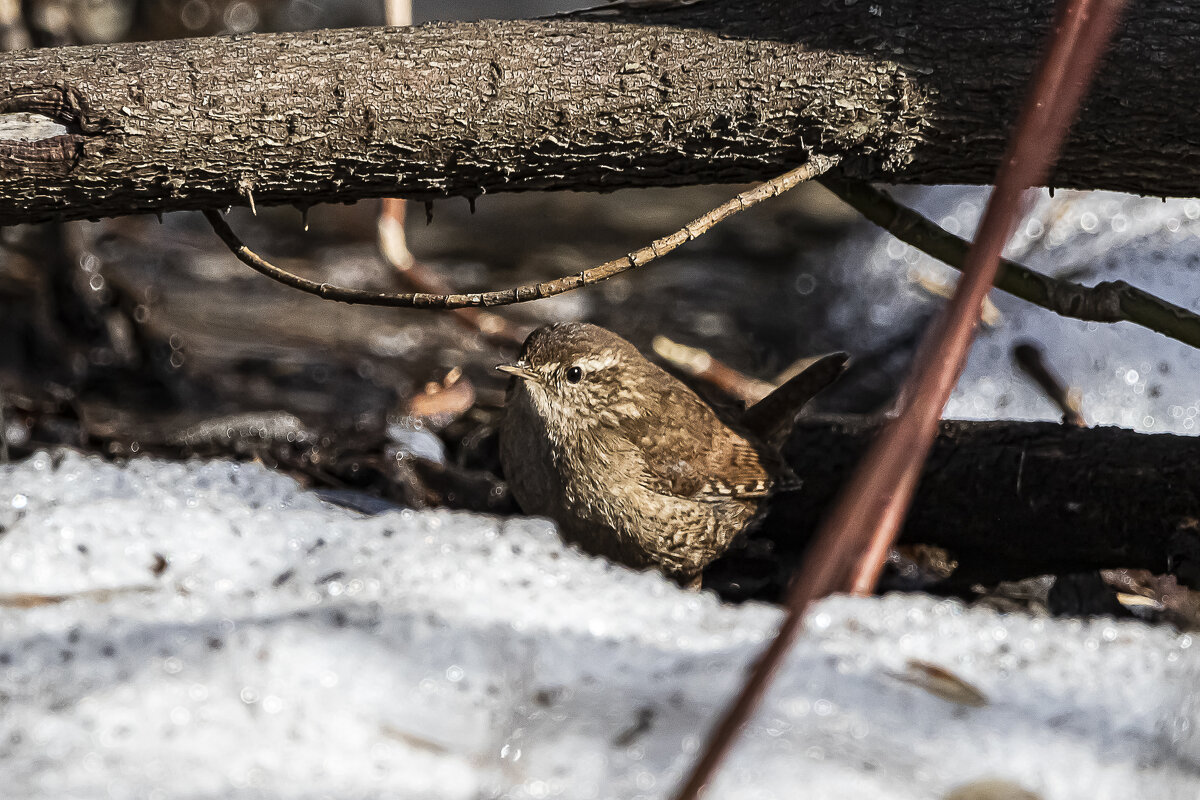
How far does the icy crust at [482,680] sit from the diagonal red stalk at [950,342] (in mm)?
904

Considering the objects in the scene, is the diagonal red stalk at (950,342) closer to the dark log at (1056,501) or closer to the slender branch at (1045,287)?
the slender branch at (1045,287)

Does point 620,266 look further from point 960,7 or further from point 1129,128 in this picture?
point 1129,128

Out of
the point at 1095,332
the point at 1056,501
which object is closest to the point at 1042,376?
the point at 1095,332

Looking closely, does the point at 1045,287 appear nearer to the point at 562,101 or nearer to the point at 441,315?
the point at 562,101

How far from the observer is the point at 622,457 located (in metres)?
3.56

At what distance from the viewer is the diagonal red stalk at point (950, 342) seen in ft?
2.91

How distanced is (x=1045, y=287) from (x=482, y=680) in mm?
2128

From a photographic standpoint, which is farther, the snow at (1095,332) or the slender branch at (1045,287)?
the snow at (1095,332)

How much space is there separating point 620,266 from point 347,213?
6761 millimetres

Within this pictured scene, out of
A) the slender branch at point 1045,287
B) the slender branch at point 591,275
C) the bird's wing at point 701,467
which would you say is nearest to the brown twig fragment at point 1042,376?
the slender branch at point 1045,287

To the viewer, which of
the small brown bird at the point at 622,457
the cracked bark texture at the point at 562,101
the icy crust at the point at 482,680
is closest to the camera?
the icy crust at the point at 482,680

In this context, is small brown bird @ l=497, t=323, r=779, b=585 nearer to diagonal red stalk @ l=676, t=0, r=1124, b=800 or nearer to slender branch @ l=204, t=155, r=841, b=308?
slender branch @ l=204, t=155, r=841, b=308

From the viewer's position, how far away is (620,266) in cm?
284

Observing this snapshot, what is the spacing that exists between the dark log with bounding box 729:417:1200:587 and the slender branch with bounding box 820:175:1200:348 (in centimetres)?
37
